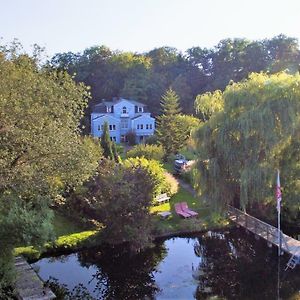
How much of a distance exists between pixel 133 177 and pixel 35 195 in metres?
Result: 6.20

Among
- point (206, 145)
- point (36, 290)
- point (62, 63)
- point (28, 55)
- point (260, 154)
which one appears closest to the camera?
point (36, 290)

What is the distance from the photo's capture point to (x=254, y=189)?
71.7 ft

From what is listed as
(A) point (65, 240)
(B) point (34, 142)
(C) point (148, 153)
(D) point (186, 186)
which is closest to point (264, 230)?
(A) point (65, 240)

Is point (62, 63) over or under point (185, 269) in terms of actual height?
over

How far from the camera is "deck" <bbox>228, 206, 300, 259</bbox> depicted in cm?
2005

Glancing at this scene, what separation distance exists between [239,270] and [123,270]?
548 centimetres

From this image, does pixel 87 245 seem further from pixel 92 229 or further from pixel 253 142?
pixel 253 142

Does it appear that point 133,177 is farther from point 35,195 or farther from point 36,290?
point 36,290

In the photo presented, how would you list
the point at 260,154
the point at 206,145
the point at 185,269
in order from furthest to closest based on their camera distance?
the point at 206,145 < the point at 260,154 < the point at 185,269

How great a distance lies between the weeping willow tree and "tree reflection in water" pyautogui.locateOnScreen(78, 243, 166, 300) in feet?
17.5

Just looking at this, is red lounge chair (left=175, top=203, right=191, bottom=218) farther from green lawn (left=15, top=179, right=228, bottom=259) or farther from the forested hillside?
the forested hillside

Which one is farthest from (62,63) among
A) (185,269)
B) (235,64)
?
(185,269)

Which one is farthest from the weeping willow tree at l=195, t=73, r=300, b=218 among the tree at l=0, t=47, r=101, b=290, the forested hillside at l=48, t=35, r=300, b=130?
the forested hillside at l=48, t=35, r=300, b=130

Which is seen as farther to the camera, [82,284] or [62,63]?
[62,63]
